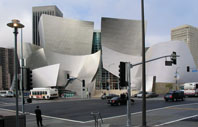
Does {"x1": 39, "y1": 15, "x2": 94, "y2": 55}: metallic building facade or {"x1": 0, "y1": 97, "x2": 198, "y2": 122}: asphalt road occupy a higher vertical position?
{"x1": 39, "y1": 15, "x2": 94, "y2": 55}: metallic building facade

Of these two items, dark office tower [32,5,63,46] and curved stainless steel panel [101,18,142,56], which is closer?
curved stainless steel panel [101,18,142,56]

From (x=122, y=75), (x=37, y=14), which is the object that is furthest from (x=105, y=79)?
(x=37, y=14)

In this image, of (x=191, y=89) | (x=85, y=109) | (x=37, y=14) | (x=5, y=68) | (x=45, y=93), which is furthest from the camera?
(x=37, y=14)

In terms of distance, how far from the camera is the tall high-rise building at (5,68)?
158675 mm

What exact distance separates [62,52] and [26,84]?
6044 cm

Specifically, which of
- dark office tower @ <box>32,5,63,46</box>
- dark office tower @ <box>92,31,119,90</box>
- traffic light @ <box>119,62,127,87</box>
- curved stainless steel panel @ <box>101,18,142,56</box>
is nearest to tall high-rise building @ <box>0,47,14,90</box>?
dark office tower @ <box>32,5,63,46</box>

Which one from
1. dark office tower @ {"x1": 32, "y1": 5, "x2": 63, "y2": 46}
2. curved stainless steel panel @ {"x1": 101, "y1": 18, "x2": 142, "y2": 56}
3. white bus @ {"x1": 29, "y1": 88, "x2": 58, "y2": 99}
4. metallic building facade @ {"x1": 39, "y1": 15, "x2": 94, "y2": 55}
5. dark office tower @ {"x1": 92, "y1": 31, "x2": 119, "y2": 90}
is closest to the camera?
white bus @ {"x1": 29, "y1": 88, "x2": 58, "y2": 99}

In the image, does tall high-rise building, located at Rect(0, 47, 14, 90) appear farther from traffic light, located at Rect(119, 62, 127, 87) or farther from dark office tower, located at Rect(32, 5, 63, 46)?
traffic light, located at Rect(119, 62, 127, 87)

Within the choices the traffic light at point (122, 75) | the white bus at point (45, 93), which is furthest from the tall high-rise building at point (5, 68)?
the traffic light at point (122, 75)

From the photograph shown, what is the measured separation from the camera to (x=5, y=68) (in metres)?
168

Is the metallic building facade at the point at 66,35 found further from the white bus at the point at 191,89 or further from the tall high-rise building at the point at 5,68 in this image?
the tall high-rise building at the point at 5,68

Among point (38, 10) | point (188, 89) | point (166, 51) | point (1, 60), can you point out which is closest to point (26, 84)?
point (188, 89)

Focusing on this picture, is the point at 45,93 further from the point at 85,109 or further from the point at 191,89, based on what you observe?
the point at 191,89

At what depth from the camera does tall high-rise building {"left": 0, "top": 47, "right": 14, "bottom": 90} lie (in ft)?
521
